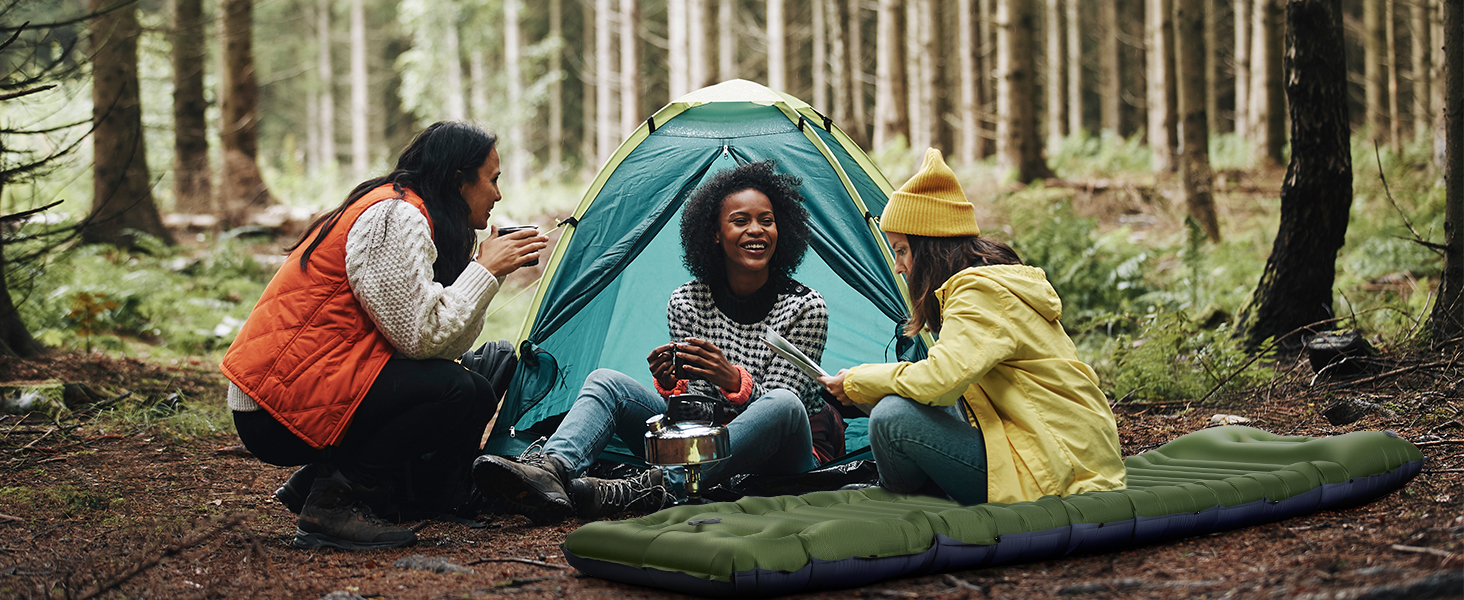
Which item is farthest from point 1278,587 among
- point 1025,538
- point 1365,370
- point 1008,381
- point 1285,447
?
point 1365,370

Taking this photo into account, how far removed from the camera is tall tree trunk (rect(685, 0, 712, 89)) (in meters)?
9.94

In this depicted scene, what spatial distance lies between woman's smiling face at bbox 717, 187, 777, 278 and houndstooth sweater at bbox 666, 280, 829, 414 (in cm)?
12

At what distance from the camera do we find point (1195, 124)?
771cm

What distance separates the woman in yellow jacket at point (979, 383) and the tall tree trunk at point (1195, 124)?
5742 mm

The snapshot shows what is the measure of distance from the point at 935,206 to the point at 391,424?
1559 mm

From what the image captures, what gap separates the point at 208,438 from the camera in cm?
413

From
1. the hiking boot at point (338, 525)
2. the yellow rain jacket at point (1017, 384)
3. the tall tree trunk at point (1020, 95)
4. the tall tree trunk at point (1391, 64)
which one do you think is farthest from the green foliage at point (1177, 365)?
the tall tree trunk at point (1391, 64)

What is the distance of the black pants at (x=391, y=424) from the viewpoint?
265cm

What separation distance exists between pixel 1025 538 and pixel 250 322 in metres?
2.00

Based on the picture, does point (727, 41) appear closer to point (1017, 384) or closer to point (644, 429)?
point (644, 429)

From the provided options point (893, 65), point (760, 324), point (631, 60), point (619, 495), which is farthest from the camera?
point (893, 65)

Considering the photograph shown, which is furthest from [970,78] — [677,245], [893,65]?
[677,245]

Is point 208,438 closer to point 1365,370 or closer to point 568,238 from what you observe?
point 568,238

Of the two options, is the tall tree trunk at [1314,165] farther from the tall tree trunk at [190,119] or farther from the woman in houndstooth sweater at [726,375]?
the tall tree trunk at [190,119]
